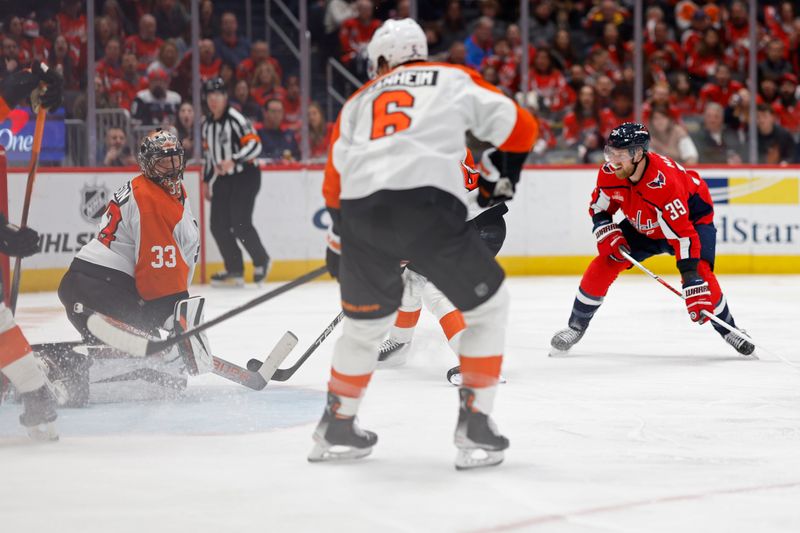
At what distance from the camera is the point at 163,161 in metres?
4.11

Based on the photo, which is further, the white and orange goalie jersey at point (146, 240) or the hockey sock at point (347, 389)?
the white and orange goalie jersey at point (146, 240)

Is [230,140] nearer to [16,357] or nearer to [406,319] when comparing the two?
[406,319]

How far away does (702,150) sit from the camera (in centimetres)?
918

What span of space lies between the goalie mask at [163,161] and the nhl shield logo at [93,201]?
413 centimetres

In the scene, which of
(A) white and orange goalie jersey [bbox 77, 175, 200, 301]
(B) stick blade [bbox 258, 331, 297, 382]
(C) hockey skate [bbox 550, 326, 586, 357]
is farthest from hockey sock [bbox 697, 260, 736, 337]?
(A) white and orange goalie jersey [bbox 77, 175, 200, 301]

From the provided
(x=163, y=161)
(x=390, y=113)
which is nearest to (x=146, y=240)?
(x=163, y=161)

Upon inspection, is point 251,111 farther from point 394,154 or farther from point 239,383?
point 394,154

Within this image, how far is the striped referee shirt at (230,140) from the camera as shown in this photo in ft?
26.8

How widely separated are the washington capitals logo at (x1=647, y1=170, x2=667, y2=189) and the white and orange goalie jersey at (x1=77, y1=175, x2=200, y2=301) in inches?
74.4

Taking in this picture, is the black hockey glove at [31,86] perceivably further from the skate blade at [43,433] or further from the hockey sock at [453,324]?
the hockey sock at [453,324]

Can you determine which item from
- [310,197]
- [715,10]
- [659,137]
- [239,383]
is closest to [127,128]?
[310,197]

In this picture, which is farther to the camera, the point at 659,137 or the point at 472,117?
the point at 659,137

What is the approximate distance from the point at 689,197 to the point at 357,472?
2644 millimetres

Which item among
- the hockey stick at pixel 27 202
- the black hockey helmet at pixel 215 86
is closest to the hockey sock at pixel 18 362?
the hockey stick at pixel 27 202
